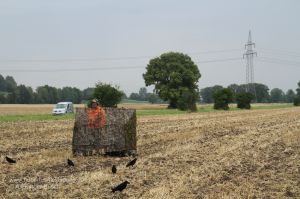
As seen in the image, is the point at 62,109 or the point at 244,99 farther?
the point at 244,99

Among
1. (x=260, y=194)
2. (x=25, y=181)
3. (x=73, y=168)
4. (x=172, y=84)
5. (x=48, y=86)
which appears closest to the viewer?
(x=260, y=194)

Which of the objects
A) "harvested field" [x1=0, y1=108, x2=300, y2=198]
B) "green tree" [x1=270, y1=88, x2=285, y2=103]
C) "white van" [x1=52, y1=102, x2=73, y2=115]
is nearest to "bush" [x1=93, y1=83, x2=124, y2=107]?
"white van" [x1=52, y1=102, x2=73, y2=115]

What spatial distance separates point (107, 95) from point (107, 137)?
31.0m

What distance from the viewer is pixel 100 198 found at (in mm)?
8492

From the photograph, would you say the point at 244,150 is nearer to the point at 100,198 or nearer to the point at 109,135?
the point at 109,135

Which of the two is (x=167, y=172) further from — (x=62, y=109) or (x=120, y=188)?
(x=62, y=109)

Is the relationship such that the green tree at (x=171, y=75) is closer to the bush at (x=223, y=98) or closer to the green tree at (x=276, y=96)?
the bush at (x=223, y=98)

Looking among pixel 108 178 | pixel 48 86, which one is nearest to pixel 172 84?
pixel 48 86

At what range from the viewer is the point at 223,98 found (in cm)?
6394

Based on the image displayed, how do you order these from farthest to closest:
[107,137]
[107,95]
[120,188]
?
[107,95] < [107,137] < [120,188]

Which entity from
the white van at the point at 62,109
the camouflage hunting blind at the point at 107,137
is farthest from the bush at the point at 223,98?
the camouflage hunting blind at the point at 107,137

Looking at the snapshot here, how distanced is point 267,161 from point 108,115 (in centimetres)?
466

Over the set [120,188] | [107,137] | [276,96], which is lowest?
[120,188]

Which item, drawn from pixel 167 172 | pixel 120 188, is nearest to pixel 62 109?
pixel 167 172
